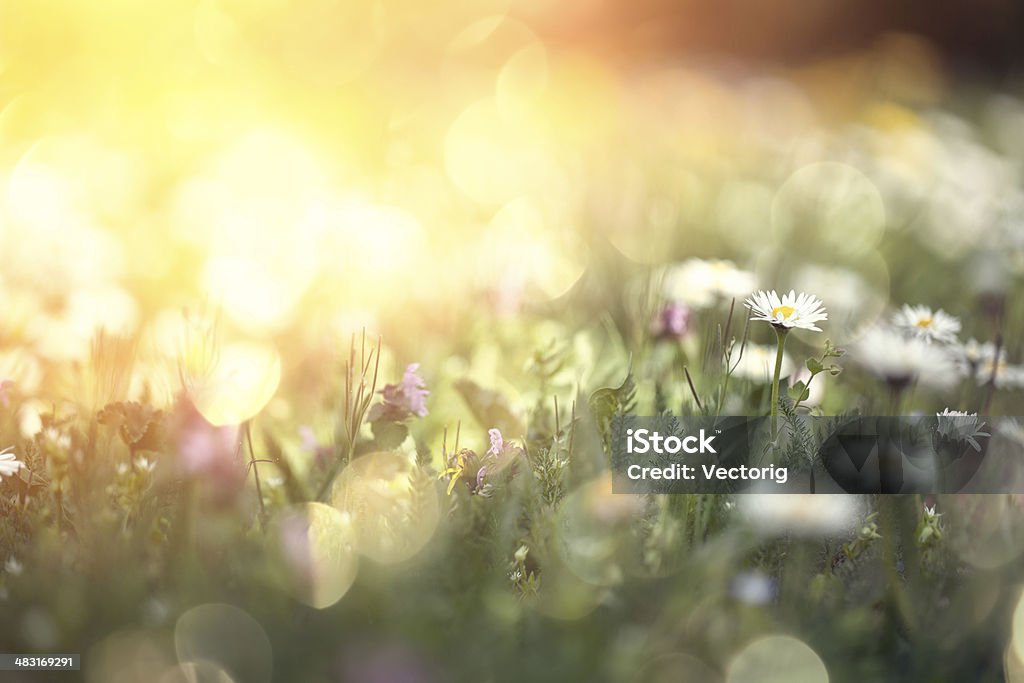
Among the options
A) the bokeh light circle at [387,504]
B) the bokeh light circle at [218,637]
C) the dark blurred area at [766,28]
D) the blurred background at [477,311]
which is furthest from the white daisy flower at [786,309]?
the dark blurred area at [766,28]

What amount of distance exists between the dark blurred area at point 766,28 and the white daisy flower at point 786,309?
1713 millimetres

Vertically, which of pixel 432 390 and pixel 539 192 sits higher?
pixel 539 192

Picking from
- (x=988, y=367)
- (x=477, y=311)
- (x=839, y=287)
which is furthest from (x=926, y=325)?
(x=477, y=311)

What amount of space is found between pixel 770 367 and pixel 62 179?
1.58m

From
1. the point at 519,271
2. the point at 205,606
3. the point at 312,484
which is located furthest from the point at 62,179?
the point at 205,606

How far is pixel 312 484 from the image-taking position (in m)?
1.02

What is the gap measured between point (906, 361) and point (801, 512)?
39 cm

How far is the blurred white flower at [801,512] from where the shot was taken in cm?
92

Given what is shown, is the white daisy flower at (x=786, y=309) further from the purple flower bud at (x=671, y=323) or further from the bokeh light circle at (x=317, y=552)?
→ the bokeh light circle at (x=317, y=552)

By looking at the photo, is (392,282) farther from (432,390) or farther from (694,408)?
(694,408)

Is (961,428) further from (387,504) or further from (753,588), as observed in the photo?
(387,504)

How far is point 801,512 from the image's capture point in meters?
0.93

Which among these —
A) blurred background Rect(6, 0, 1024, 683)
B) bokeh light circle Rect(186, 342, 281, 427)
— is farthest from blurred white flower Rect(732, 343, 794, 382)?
bokeh light circle Rect(186, 342, 281, 427)

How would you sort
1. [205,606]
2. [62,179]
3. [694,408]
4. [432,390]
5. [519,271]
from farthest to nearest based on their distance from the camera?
1. [62,179]
2. [519,271]
3. [432,390]
4. [694,408]
5. [205,606]
